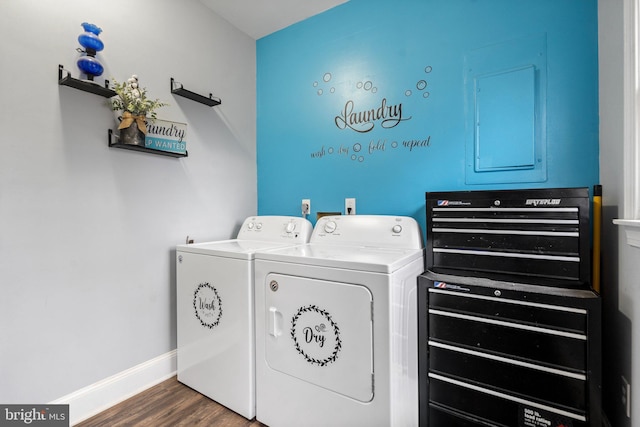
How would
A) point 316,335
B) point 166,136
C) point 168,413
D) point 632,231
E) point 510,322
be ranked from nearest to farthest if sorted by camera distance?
Result: point 632,231
point 510,322
point 316,335
point 168,413
point 166,136

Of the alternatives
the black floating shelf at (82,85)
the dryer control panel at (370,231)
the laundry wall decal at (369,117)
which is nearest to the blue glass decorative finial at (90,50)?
the black floating shelf at (82,85)

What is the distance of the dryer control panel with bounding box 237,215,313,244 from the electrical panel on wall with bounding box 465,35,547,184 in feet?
3.60

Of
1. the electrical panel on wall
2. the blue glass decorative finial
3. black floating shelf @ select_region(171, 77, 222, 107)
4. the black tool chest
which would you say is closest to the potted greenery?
the blue glass decorative finial

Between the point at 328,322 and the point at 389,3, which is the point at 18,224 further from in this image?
the point at 389,3

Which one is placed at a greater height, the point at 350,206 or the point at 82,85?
the point at 82,85

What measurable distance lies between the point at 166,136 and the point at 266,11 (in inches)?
49.6

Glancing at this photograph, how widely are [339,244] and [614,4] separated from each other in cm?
170

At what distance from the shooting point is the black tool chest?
3.80ft

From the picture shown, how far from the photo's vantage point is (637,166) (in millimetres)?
1087

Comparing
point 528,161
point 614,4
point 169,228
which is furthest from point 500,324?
point 169,228

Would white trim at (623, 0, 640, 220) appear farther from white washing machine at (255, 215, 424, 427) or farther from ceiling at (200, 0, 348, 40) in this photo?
ceiling at (200, 0, 348, 40)

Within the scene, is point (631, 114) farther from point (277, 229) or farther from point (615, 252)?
point (277, 229)

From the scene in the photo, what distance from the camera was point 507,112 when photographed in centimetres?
163

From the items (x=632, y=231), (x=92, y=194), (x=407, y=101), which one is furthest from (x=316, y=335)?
(x=407, y=101)
